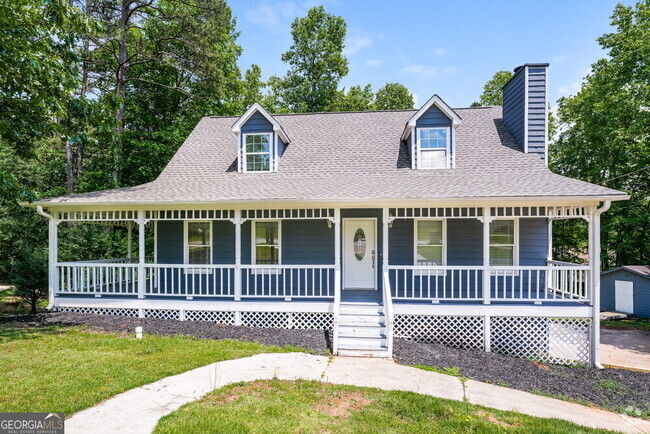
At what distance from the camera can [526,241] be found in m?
10.0

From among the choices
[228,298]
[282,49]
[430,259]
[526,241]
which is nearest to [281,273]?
[228,298]

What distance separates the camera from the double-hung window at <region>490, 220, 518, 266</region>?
395 inches

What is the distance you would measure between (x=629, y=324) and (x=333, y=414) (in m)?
16.3

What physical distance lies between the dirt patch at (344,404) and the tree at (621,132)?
18.5m

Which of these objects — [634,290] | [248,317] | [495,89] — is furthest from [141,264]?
[495,89]

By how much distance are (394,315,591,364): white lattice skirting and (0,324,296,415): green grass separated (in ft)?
12.4

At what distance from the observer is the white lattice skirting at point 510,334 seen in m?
8.34

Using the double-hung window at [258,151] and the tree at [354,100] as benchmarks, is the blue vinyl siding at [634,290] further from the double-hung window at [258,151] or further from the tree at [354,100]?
the tree at [354,100]

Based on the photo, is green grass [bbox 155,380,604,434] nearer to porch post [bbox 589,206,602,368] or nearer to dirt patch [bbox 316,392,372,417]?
dirt patch [bbox 316,392,372,417]

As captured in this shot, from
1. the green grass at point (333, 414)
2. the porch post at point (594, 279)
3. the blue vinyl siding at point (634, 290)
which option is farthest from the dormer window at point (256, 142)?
the blue vinyl siding at point (634, 290)

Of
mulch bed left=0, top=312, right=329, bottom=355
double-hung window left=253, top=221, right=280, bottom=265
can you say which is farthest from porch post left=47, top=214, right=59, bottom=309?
double-hung window left=253, top=221, right=280, bottom=265

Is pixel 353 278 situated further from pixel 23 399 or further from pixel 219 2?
pixel 219 2

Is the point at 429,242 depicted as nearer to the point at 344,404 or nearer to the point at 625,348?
the point at 344,404

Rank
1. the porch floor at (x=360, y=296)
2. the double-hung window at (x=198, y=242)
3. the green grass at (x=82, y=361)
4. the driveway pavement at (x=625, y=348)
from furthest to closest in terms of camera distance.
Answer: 1. the double-hung window at (x=198, y=242)
2. the porch floor at (x=360, y=296)
3. the driveway pavement at (x=625, y=348)
4. the green grass at (x=82, y=361)
